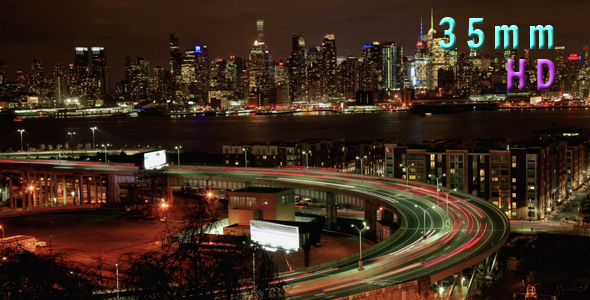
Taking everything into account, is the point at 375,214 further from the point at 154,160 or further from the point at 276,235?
the point at 154,160

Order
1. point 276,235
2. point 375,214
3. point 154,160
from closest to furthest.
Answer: point 276,235
point 375,214
point 154,160

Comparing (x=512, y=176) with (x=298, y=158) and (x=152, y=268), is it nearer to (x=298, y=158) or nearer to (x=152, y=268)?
(x=298, y=158)

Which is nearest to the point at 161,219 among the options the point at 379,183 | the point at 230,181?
the point at 230,181

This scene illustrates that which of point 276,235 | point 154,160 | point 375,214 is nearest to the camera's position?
point 276,235

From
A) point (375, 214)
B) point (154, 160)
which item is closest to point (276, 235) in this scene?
point (375, 214)

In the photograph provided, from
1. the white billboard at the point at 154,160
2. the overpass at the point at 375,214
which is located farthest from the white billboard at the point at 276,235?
the white billboard at the point at 154,160

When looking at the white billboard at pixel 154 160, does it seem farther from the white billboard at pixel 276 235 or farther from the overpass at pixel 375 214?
the white billboard at pixel 276 235
